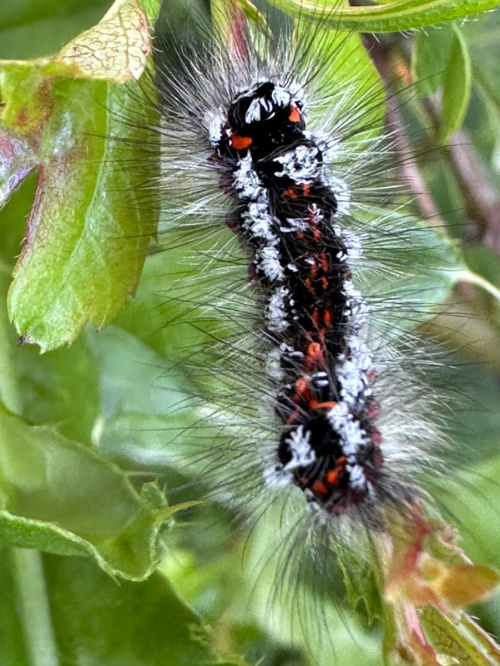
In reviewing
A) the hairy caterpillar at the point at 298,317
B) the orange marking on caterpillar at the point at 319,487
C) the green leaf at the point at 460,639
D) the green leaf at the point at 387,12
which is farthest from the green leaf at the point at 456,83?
the green leaf at the point at 460,639

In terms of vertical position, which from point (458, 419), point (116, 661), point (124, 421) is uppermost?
point (124, 421)

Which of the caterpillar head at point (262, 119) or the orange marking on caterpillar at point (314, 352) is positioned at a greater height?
the caterpillar head at point (262, 119)

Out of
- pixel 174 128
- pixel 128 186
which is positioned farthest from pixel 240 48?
pixel 128 186

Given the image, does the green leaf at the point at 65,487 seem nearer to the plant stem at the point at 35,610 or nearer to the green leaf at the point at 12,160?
the plant stem at the point at 35,610

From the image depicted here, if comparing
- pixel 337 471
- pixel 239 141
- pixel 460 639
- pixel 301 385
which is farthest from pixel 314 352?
pixel 460 639

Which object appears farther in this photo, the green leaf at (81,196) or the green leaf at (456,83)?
the green leaf at (456,83)

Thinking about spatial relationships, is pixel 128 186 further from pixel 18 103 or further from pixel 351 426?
pixel 351 426

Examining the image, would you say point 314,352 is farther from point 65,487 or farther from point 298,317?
point 65,487
